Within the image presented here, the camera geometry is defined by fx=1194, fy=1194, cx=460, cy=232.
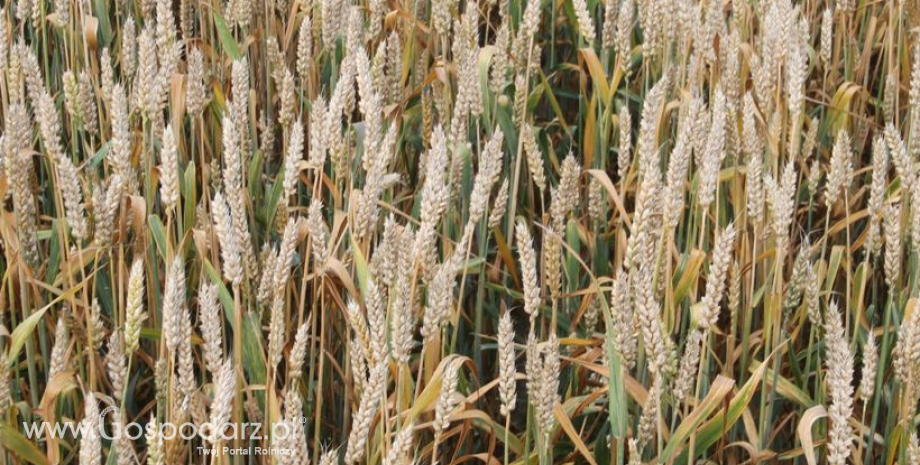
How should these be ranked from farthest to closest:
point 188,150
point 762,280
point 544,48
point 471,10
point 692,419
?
point 544,48 → point 188,150 → point 471,10 → point 762,280 → point 692,419

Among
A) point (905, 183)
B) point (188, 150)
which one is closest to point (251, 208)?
point (188, 150)

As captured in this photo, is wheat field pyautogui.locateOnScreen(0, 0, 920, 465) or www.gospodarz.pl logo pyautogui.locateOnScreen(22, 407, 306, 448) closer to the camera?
www.gospodarz.pl logo pyautogui.locateOnScreen(22, 407, 306, 448)

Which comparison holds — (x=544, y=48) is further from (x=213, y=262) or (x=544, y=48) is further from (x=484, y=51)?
(x=213, y=262)

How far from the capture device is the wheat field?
1.45m

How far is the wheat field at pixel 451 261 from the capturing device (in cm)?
145

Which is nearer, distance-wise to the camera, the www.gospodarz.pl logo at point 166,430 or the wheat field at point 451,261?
the www.gospodarz.pl logo at point 166,430

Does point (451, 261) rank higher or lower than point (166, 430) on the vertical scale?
higher

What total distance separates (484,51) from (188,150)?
646 millimetres

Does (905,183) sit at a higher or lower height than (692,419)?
higher

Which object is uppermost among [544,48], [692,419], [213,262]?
[544,48]

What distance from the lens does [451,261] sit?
4.79 feet

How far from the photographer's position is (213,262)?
185 cm

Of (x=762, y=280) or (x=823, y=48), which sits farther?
(x=823, y=48)

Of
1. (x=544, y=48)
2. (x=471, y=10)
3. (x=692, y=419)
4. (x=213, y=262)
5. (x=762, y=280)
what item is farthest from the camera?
(x=544, y=48)
